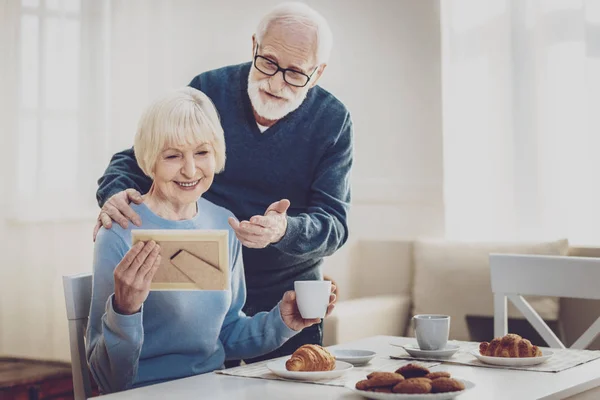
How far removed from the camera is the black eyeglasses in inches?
78.4

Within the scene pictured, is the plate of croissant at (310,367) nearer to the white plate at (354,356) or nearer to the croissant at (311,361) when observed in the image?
the croissant at (311,361)

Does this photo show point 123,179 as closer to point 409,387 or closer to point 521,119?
point 409,387

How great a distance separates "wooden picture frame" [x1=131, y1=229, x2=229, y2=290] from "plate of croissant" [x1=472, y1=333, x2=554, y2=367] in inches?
21.4

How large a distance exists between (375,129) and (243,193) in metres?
2.09

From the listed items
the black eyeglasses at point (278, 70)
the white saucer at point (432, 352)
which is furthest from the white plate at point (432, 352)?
the black eyeglasses at point (278, 70)

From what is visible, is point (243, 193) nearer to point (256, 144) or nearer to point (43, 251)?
point (256, 144)

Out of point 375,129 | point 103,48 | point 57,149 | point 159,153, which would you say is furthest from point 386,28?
point 159,153

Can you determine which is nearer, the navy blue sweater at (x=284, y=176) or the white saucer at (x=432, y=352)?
the white saucer at (x=432, y=352)

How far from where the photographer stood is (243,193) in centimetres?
199

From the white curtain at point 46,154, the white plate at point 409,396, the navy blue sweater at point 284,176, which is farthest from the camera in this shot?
the white curtain at point 46,154

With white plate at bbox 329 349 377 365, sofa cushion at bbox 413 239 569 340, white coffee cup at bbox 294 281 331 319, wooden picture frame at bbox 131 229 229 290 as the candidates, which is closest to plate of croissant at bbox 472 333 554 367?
white plate at bbox 329 349 377 365

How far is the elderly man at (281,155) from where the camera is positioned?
1.97m

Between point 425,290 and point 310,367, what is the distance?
7.34ft

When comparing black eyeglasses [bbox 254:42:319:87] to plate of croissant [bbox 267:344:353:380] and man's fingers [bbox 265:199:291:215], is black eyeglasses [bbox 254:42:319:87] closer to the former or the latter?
man's fingers [bbox 265:199:291:215]
